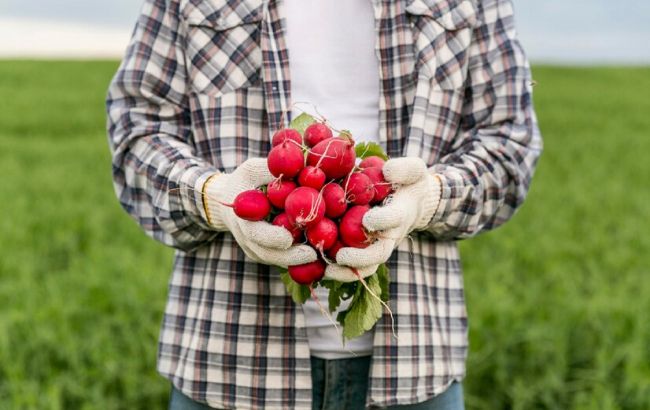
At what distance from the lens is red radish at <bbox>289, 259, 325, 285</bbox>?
4.43 feet

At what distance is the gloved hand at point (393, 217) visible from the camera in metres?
1.32

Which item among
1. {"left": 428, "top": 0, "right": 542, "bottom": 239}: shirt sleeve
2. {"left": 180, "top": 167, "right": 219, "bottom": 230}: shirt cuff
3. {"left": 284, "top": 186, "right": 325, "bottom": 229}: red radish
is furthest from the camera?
{"left": 428, "top": 0, "right": 542, "bottom": 239}: shirt sleeve

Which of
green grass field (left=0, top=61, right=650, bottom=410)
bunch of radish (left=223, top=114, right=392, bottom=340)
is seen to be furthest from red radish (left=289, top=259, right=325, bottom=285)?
green grass field (left=0, top=61, right=650, bottom=410)

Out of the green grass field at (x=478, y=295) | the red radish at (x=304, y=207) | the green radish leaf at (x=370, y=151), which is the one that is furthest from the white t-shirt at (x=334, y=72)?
the green grass field at (x=478, y=295)

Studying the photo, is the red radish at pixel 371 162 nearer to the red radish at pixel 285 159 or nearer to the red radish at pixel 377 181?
the red radish at pixel 377 181

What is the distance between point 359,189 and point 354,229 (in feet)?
0.25

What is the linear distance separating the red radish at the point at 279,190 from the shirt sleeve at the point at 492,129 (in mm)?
388

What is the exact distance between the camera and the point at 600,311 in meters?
3.95

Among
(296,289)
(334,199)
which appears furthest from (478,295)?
(334,199)

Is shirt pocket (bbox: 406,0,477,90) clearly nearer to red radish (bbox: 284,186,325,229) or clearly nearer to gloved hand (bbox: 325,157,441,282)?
gloved hand (bbox: 325,157,441,282)

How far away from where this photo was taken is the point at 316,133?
140 cm

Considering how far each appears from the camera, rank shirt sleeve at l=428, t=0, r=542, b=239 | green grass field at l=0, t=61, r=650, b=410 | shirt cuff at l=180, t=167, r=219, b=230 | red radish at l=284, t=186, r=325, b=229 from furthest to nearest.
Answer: green grass field at l=0, t=61, r=650, b=410
shirt sleeve at l=428, t=0, r=542, b=239
shirt cuff at l=180, t=167, r=219, b=230
red radish at l=284, t=186, r=325, b=229

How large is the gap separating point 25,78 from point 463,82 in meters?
19.0

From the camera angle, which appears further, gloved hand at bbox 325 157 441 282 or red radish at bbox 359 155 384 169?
red radish at bbox 359 155 384 169
